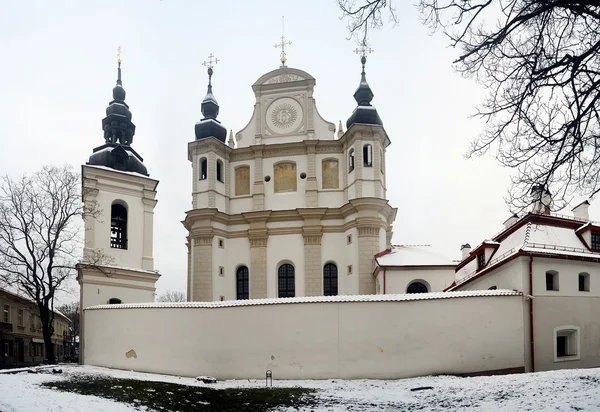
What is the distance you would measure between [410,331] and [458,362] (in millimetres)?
1754

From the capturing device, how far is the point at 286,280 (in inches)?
1200

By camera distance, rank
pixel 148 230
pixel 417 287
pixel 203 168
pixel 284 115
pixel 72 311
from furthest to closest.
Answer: pixel 72 311
pixel 284 115
pixel 203 168
pixel 148 230
pixel 417 287

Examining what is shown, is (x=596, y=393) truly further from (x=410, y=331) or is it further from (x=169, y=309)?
(x=169, y=309)

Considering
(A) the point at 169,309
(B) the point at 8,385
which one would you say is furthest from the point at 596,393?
(A) the point at 169,309

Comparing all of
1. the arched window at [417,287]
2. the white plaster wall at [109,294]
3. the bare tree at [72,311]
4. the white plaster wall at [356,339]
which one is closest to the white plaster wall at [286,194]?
the arched window at [417,287]

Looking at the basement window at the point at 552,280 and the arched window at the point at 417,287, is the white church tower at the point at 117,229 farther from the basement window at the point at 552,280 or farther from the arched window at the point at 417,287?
the basement window at the point at 552,280

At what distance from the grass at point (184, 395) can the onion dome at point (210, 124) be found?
17.6 m

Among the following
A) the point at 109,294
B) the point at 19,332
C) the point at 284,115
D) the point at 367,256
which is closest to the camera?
the point at 109,294

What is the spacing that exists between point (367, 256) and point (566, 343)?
34.7 feet

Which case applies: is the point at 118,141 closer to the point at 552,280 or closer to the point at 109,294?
the point at 109,294

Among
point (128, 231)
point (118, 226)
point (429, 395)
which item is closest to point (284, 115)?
point (128, 231)

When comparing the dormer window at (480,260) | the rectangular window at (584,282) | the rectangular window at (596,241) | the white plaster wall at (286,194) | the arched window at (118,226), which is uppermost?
the white plaster wall at (286,194)

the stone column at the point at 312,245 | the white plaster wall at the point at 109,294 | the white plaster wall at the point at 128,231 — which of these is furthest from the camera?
the stone column at the point at 312,245

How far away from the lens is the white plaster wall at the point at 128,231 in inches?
1110
